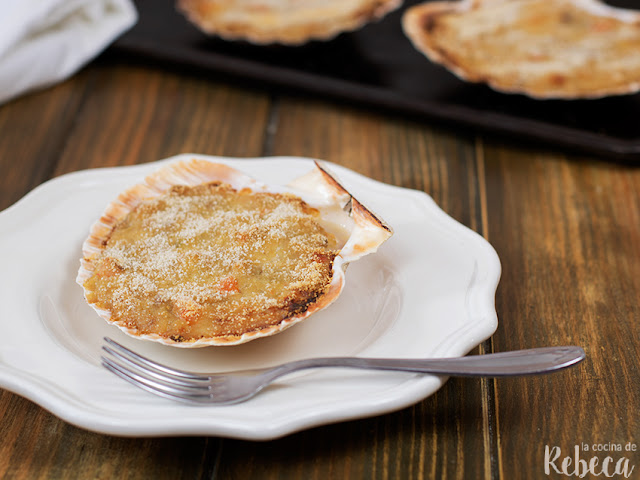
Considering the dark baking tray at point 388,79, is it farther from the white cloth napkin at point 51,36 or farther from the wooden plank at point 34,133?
the wooden plank at point 34,133

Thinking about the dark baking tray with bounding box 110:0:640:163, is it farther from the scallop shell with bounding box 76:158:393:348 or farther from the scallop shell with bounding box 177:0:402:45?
the scallop shell with bounding box 76:158:393:348

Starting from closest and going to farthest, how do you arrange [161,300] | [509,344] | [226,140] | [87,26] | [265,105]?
[161,300] → [509,344] → [226,140] → [265,105] → [87,26]

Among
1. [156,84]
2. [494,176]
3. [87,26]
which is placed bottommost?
[494,176]

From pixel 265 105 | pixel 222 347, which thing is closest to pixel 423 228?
pixel 222 347

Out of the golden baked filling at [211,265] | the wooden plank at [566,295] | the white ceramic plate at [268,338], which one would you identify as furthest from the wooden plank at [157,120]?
the wooden plank at [566,295]

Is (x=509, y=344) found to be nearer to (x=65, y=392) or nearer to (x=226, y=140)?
(x=65, y=392)

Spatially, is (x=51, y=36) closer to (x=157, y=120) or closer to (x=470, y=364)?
(x=157, y=120)

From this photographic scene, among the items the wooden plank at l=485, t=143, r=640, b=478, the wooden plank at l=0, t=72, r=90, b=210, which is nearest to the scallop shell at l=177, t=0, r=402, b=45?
the wooden plank at l=0, t=72, r=90, b=210

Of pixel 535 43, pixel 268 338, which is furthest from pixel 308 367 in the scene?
pixel 535 43
